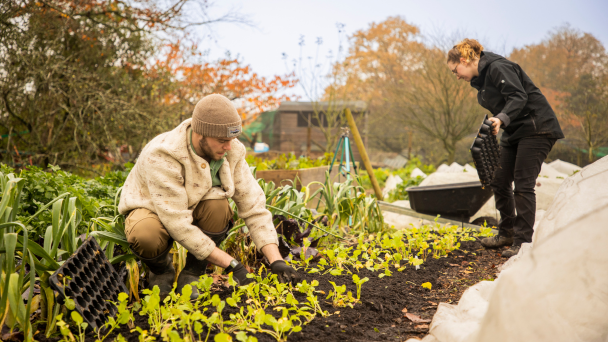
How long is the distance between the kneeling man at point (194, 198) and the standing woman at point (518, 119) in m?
1.68

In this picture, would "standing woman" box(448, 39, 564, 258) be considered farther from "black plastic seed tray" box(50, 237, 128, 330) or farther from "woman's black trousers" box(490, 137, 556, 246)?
"black plastic seed tray" box(50, 237, 128, 330)

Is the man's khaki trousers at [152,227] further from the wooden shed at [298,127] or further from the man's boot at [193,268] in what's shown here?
the wooden shed at [298,127]

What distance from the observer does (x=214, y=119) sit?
67.7 inches

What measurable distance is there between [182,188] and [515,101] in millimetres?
2181

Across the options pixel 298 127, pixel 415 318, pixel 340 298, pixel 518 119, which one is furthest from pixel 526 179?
pixel 298 127

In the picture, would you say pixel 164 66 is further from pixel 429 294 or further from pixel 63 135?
pixel 429 294

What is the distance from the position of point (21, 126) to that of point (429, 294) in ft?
17.7

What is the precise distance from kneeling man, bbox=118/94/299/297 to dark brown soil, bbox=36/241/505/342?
0.27 metres

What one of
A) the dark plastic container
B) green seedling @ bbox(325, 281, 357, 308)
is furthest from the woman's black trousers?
green seedling @ bbox(325, 281, 357, 308)

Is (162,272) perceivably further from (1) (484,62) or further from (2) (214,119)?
(1) (484,62)

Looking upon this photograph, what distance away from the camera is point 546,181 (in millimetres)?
4859

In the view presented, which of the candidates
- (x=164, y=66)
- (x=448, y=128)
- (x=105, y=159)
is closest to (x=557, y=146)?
(x=448, y=128)

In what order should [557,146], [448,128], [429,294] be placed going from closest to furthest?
[429,294]
[557,146]
[448,128]

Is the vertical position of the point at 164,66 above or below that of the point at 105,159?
above
